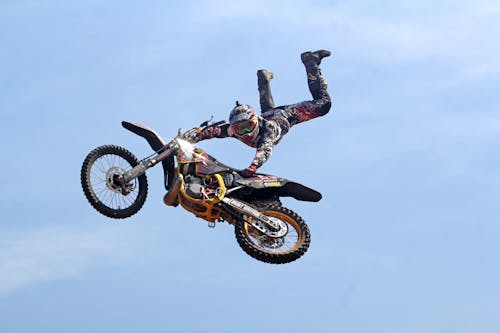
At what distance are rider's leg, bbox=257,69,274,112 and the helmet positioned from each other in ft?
3.95

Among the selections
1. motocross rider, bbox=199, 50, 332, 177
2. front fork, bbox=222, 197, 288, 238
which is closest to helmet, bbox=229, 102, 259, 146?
motocross rider, bbox=199, 50, 332, 177

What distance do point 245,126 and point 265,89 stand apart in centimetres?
194

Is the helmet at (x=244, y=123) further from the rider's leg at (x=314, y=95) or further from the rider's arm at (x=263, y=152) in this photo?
the rider's leg at (x=314, y=95)

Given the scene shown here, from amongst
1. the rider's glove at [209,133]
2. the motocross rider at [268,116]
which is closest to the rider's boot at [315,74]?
the motocross rider at [268,116]

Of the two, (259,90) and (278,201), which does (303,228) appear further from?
(259,90)

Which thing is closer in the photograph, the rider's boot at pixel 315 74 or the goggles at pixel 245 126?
the goggles at pixel 245 126

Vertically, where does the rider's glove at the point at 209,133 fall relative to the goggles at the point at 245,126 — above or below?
below

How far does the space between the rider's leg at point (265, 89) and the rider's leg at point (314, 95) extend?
561mm

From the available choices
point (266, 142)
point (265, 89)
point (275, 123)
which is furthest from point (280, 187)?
point (265, 89)

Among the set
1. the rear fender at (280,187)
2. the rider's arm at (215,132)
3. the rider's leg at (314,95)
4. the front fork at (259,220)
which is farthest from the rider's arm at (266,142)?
the front fork at (259,220)

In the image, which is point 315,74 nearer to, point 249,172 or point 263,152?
point 263,152

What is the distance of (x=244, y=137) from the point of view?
36.2 metres

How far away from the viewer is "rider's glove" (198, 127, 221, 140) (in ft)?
118

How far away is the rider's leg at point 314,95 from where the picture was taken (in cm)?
3706
